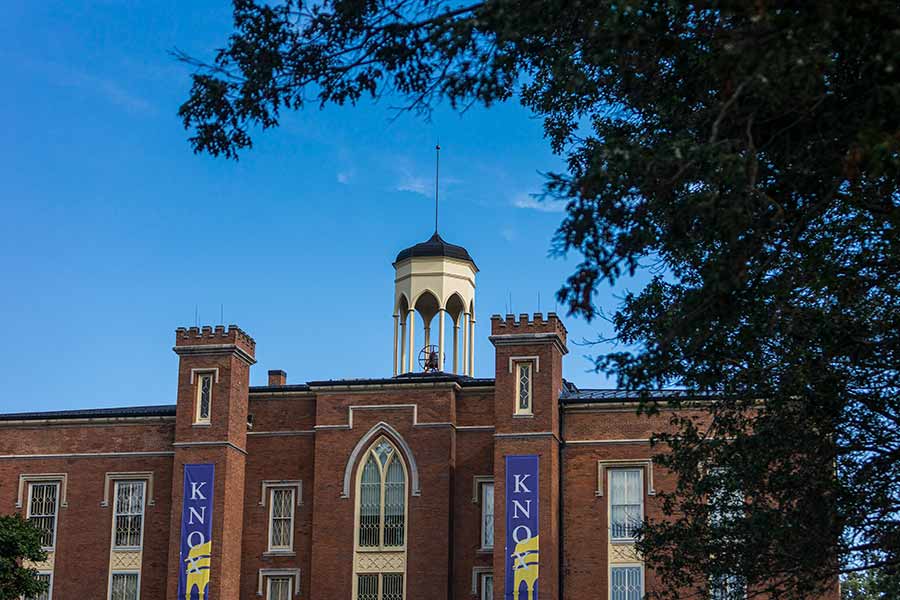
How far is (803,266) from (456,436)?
2571cm

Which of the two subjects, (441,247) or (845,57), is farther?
(441,247)

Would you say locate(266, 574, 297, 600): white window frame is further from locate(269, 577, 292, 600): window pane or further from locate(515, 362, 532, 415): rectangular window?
locate(515, 362, 532, 415): rectangular window

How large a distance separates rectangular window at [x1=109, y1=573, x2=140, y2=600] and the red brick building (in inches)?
1.7

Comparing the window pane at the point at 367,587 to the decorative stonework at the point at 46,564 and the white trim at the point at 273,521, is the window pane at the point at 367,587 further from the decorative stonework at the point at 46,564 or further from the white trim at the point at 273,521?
the decorative stonework at the point at 46,564

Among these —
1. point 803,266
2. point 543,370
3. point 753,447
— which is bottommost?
point 753,447

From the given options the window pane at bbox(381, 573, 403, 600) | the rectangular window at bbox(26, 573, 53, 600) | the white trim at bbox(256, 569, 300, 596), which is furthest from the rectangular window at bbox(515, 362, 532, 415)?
the rectangular window at bbox(26, 573, 53, 600)

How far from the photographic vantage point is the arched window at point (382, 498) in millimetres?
42594

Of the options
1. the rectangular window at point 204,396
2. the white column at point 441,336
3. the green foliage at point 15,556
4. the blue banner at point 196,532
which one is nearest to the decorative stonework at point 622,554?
the white column at point 441,336

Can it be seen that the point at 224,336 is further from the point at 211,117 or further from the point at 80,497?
the point at 211,117

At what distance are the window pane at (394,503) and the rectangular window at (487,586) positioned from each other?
2.66 meters

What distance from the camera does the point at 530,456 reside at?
41.2 m

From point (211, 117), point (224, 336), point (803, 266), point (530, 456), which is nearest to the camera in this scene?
point (211, 117)

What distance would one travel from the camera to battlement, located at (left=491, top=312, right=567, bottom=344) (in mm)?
42281

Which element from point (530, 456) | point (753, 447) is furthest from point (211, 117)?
point (530, 456)
